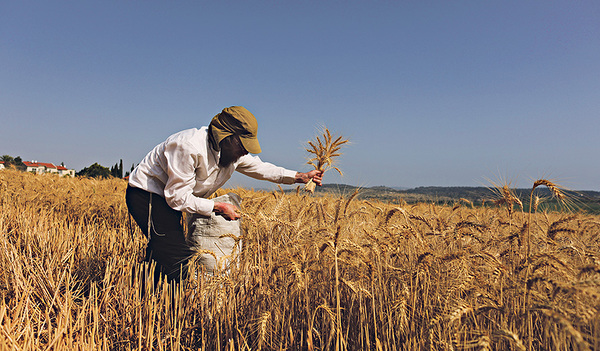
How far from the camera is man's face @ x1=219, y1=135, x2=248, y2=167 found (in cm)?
261

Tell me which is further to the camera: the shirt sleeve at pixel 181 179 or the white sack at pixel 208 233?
the white sack at pixel 208 233

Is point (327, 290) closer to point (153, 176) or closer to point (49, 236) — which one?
point (153, 176)

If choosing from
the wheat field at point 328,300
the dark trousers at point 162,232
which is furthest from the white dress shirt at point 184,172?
the wheat field at point 328,300

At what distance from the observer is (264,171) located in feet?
11.0

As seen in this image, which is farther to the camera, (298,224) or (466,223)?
(298,224)

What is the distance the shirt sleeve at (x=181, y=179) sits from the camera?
2.47 metres

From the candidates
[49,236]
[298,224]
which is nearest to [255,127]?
[298,224]

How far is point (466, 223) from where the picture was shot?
2123mm

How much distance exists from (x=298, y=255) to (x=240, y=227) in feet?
3.85

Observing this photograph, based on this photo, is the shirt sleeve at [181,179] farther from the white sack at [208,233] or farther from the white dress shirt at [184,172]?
the white sack at [208,233]

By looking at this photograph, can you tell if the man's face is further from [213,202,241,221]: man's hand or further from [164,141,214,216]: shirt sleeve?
[213,202,241,221]: man's hand

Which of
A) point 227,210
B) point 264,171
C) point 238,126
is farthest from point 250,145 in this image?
point 264,171

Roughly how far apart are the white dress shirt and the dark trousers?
11cm

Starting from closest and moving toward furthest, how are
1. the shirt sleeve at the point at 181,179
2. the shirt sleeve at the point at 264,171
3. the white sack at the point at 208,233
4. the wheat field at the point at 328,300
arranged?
the wheat field at the point at 328,300, the shirt sleeve at the point at 181,179, the white sack at the point at 208,233, the shirt sleeve at the point at 264,171
